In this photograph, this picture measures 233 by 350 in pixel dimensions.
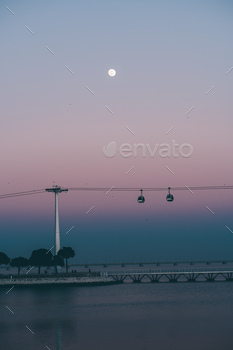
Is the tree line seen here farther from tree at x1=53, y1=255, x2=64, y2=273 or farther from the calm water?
the calm water

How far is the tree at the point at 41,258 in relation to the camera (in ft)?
470

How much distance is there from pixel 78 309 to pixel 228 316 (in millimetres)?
26321

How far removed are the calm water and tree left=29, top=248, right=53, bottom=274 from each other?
13776mm

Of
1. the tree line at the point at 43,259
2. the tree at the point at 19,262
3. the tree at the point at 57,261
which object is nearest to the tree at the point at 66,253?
the tree line at the point at 43,259

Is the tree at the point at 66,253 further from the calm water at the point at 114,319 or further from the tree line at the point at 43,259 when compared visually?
the calm water at the point at 114,319

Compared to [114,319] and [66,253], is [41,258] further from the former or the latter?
[114,319]

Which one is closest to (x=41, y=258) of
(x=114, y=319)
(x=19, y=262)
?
(x=19, y=262)

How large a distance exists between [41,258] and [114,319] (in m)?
63.7

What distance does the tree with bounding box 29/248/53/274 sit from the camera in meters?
143

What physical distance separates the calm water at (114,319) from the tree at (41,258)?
13776mm

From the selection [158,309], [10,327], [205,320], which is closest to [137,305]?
[158,309]

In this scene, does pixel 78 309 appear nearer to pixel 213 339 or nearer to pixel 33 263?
pixel 213 339

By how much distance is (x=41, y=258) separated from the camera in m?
144

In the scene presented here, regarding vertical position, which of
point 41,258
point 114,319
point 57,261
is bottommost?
point 114,319
